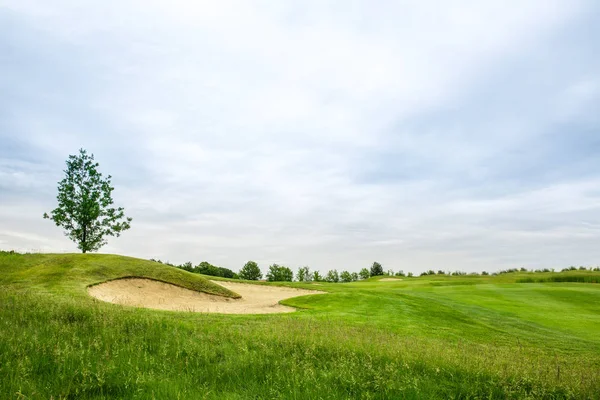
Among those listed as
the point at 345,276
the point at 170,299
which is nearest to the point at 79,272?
the point at 170,299

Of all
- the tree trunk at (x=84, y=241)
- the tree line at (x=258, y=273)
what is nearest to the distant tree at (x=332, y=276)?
the tree line at (x=258, y=273)

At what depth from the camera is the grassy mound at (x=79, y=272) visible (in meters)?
22.5

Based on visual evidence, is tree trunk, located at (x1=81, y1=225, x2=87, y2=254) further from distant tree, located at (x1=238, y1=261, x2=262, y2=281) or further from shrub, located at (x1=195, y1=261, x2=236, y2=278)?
distant tree, located at (x1=238, y1=261, x2=262, y2=281)

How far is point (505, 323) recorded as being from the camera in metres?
21.1

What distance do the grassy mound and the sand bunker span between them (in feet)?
1.94

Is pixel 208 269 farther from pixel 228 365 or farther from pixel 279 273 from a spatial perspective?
pixel 228 365

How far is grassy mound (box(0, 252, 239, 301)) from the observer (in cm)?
2252

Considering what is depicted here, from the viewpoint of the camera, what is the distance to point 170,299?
1017 inches

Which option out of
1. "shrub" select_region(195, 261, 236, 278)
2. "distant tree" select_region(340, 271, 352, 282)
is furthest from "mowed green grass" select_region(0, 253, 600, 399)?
"distant tree" select_region(340, 271, 352, 282)

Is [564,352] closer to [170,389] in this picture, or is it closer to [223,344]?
[223,344]

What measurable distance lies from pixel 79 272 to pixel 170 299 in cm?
637

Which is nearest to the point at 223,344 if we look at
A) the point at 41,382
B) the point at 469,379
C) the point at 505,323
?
the point at 41,382

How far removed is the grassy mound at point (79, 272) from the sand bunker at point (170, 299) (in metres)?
0.59

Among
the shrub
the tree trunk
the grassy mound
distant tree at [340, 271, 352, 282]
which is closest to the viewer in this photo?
the grassy mound
